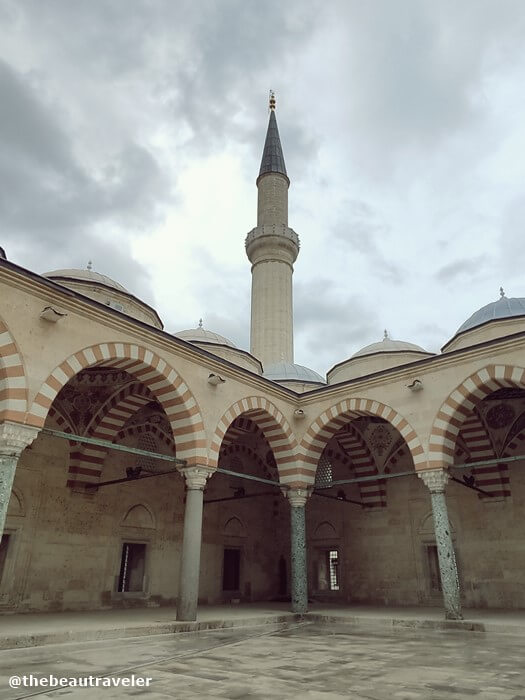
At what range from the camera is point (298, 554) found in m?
10.7

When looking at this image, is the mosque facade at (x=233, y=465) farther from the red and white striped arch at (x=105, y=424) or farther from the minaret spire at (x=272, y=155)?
the minaret spire at (x=272, y=155)

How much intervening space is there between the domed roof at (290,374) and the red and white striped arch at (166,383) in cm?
776

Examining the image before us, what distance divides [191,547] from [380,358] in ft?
28.7

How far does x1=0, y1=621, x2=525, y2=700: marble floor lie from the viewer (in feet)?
13.3

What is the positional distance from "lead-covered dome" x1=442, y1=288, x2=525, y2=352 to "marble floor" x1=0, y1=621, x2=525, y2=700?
733cm

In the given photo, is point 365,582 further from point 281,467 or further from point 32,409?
point 32,409

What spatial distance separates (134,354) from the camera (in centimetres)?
852

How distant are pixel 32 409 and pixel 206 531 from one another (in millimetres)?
7647

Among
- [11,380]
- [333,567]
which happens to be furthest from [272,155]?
[11,380]

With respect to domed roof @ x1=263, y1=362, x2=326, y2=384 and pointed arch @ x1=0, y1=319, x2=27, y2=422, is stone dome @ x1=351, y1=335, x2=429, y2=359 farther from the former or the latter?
pointed arch @ x1=0, y1=319, x2=27, y2=422

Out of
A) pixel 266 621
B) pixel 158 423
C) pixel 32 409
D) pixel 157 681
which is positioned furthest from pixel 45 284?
pixel 266 621

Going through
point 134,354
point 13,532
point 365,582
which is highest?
point 134,354

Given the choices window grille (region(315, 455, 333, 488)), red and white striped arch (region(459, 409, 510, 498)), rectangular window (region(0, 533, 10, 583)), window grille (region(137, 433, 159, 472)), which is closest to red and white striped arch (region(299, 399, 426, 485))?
red and white striped arch (region(459, 409, 510, 498))

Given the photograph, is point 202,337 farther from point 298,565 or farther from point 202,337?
point 298,565
